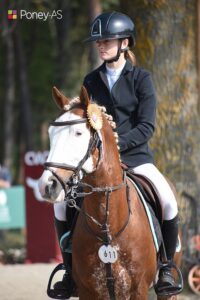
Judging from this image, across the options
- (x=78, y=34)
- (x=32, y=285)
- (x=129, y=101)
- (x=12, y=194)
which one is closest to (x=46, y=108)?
(x=78, y=34)

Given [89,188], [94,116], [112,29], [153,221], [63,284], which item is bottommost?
[63,284]

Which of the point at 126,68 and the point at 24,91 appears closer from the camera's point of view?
the point at 126,68

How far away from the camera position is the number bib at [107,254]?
5.57 meters

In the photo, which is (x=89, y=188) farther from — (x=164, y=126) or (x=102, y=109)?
(x=164, y=126)

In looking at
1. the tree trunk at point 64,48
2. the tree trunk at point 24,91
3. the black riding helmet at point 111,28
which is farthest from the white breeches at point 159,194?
the tree trunk at point 64,48

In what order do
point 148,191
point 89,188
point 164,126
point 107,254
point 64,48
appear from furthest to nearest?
point 64,48, point 164,126, point 148,191, point 107,254, point 89,188

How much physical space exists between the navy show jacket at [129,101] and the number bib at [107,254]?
82 cm

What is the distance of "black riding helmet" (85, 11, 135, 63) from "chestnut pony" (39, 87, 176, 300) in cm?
78

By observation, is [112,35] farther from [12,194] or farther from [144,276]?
[12,194]

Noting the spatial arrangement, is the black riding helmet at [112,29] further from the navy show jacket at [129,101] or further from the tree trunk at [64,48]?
the tree trunk at [64,48]

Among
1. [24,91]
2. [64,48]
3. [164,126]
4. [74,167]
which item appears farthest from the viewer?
[64,48]

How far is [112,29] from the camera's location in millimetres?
6062

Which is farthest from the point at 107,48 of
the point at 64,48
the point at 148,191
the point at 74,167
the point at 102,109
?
the point at 64,48

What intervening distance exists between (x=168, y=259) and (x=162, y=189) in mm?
642
